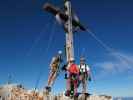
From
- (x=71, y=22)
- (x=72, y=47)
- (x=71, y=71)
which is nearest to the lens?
(x=71, y=71)

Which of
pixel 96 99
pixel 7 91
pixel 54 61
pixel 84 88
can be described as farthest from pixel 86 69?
pixel 7 91

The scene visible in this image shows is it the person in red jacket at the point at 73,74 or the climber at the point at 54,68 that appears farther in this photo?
the climber at the point at 54,68

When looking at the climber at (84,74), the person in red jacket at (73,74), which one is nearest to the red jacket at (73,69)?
the person in red jacket at (73,74)

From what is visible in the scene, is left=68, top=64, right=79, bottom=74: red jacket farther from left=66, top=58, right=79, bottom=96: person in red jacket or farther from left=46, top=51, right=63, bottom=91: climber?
left=46, top=51, right=63, bottom=91: climber

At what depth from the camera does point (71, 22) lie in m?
17.6

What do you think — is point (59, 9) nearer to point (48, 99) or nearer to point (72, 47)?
point (72, 47)

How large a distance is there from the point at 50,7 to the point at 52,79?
4.98 m

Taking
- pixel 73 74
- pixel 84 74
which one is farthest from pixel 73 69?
pixel 84 74

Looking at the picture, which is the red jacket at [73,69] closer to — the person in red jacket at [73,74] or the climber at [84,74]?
the person in red jacket at [73,74]

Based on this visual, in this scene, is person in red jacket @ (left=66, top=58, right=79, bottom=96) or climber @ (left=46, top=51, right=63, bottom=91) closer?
person in red jacket @ (left=66, top=58, right=79, bottom=96)

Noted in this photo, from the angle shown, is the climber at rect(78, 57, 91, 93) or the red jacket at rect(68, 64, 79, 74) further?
the climber at rect(78, 57, 91, 93)

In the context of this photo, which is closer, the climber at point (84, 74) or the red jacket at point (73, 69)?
the red jacket at point (73, 69)

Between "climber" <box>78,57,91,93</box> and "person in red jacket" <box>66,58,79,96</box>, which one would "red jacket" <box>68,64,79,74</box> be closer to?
"person in red jacket" <box>66,58,79,96</box>

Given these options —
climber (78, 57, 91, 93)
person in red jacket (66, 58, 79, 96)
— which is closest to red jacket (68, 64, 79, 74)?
person in red jacket (66, 58, 79, 96)
